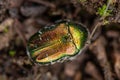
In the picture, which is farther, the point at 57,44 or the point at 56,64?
the point at 56,64

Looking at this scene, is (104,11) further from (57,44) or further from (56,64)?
(56,64)

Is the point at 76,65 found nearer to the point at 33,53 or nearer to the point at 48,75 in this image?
the point at 48,75

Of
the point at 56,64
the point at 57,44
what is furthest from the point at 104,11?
the point at 56,64

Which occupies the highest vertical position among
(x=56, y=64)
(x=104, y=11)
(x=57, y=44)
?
(x=104, y=11)

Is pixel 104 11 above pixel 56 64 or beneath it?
above

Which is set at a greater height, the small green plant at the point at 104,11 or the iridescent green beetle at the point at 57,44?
the small green plant at the point at 104,11

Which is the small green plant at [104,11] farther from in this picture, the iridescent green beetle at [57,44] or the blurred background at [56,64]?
the blurred background at [56,64]

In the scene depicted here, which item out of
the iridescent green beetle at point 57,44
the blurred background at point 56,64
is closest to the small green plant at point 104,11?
the iridescent green beetle at point 57,44

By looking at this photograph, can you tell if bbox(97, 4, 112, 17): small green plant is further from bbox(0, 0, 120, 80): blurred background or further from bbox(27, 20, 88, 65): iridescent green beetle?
bbox(0, 0, 120, 80): blurred background
